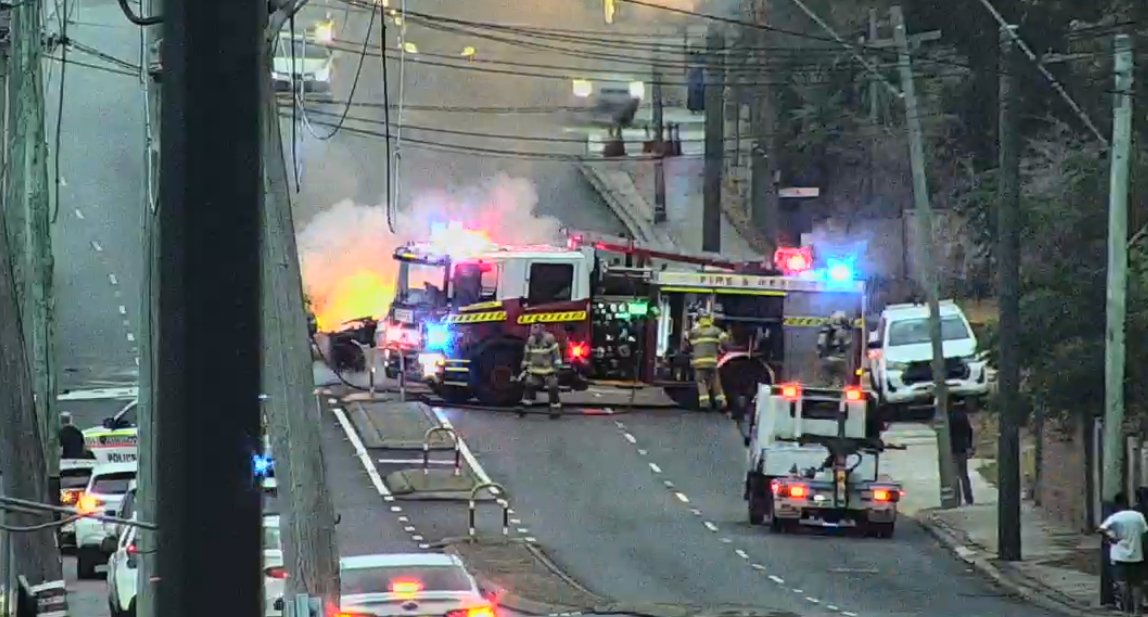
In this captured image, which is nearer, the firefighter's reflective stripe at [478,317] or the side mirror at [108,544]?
the side mirror at [108,544]

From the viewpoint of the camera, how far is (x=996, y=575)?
26312 mm

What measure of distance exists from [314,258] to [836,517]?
2391cm

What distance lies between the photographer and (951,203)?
51.6m

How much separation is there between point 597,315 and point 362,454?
5625 millimetres

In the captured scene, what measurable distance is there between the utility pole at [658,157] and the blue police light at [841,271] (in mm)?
21403

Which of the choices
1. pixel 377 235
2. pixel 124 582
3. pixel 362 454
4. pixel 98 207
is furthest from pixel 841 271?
pixel 98 207

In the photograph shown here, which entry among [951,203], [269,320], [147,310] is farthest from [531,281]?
[147,310]

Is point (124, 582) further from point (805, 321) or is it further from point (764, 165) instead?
point (764, 165)

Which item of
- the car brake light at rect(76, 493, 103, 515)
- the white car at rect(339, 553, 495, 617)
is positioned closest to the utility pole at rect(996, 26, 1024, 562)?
→ the car brake light at rect(76, 493, 103, 515)

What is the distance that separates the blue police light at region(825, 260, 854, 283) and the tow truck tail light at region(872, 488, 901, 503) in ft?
27.8

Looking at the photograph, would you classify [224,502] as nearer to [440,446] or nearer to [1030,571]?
[1030,571]

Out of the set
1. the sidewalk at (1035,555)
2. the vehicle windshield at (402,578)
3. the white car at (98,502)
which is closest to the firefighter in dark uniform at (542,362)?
the sidewalk at (1035,555)

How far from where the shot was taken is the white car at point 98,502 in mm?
24734

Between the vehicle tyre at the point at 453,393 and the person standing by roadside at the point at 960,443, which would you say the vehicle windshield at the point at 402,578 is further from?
the vehicle tyre at the point at 453,393
